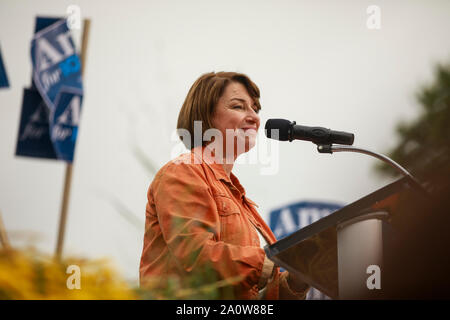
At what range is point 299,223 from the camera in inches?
261

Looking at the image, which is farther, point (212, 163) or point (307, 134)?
point (212, 163)

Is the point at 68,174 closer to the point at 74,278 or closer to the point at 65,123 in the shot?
the point at 65,123

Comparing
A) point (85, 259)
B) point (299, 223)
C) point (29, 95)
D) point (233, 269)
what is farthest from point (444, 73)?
point (85, 259)

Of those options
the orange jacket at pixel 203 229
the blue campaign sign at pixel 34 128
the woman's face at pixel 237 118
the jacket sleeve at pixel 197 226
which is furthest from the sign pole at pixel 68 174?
the jacket sleeve at pixel 197 226

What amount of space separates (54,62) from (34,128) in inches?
33.6

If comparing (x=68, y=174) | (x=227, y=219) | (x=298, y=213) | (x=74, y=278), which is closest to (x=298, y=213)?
(x=298, y=213)

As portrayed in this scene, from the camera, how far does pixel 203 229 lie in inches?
58.5

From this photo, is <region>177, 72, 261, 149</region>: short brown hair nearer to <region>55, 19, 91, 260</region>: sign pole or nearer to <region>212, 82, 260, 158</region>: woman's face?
<region>212, 82, 260, 158</region>: woman's face

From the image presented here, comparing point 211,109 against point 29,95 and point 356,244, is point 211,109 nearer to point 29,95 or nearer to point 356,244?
point 356,244

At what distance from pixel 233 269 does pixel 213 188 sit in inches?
18.7

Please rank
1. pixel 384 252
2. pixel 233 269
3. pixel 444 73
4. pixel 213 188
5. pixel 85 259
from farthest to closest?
1. pixel 444 73
2. pixel 213 188
3. pixel 233 269
4. pixel 384 252
5. pixel 85 259

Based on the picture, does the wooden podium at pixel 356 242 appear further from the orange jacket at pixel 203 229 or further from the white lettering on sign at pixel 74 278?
the white lettering on sign at pixel 74 278

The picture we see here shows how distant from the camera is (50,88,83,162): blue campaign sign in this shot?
6094mm

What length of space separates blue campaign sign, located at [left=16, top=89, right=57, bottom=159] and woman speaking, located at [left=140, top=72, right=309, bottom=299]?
14.8 feet
